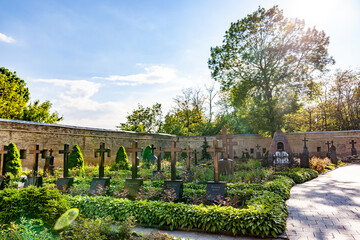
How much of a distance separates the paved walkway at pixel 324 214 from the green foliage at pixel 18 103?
29.1 m

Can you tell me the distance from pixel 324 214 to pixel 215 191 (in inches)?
107

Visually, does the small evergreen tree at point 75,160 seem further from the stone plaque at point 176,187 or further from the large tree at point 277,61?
the large tree at point 277,61

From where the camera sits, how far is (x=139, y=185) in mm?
7984

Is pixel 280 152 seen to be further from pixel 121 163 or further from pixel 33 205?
pixel 33 205

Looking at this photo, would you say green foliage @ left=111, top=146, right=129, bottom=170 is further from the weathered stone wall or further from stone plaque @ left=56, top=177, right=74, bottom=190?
stone plaque @ left=56, top=177, right=74, bottom=190

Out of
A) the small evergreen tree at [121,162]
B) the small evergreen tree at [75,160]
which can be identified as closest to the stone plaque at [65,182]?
the small evergreen tree at [75,160]

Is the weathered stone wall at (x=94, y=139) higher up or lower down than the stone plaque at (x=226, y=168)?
higher up

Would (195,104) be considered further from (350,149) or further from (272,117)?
(350,149)

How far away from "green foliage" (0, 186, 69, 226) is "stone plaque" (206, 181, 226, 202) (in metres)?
3.72

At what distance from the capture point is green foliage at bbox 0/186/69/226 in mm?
4535

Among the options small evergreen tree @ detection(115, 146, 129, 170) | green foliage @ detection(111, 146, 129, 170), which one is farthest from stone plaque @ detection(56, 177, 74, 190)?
small evergreen tree @ detection(115, 146, 129, 170)

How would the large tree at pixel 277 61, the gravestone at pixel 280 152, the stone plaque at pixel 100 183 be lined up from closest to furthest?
the stone plaque at pixel 100 183, the gravestone at pixel 280 152, the large tree at pixel 277 61

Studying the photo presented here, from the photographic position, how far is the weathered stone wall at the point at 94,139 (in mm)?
13938

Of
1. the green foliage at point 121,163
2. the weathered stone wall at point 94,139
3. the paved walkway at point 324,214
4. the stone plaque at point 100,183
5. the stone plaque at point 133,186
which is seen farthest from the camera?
the green foliage at point 121,163
